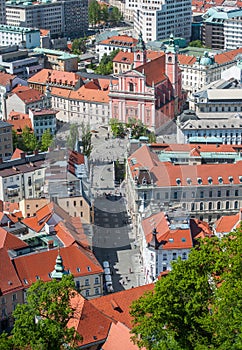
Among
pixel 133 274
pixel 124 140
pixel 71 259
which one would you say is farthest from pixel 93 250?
pixel 124 140

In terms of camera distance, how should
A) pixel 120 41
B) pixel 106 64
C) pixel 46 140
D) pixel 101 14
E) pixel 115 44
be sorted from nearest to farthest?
pixel 46 140
pixel 106 64
pixel 120 41
pixel 115 44
pixel 101 14

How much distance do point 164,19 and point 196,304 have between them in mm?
113903

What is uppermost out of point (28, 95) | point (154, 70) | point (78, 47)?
point (154, 70)

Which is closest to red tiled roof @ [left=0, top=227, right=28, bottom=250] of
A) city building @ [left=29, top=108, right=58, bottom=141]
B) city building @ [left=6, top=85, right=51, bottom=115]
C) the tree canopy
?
the tree canopy

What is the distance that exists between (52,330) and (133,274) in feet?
76.6

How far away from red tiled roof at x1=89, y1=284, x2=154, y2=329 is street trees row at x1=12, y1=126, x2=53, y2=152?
4113 centimetres

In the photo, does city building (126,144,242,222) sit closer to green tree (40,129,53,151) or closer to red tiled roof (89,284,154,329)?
red tiled roof (89,284,154,329)

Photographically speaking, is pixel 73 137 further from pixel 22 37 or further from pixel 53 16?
pixel 53 16

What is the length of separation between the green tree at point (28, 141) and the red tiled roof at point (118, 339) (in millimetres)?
46312

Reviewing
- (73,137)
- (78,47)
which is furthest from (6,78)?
(78,47)

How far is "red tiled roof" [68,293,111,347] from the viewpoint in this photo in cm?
4297

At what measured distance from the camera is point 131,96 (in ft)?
325

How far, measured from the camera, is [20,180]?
2773 inches

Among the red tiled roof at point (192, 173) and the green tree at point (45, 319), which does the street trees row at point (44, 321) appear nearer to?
the green tree at point (45, 319)
